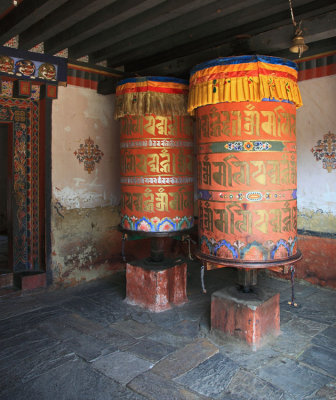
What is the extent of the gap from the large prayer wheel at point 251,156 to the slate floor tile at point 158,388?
3.11ft

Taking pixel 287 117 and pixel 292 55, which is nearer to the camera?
pixel 287 117

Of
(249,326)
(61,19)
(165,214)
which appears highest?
(61,19)

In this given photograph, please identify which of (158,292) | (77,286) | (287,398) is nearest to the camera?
(287,398)

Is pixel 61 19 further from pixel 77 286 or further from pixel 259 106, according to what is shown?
pixel 77 286

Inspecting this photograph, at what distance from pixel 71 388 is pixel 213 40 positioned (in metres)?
→ 3.32

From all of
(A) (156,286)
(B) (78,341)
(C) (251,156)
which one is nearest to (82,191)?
(A) (156,286)

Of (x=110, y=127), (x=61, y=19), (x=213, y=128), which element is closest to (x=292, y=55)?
(x=213, y=128)

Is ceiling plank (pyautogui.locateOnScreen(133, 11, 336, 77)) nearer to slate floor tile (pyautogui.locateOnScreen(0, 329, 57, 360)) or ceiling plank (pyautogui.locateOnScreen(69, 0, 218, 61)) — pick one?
ceiling plank (pyautogui.locateOnScreen(69, 0, 218, 61))

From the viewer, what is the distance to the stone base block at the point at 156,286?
370 centimetres

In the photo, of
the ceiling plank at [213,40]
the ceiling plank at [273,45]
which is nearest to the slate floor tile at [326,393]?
the ceiling plank at [273,45]

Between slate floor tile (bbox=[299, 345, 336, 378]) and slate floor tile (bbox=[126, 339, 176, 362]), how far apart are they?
1011 mm

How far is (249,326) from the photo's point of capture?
288 centimetres

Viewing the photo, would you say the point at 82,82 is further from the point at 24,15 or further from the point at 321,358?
the point at 321,358

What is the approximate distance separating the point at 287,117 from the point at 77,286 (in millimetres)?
3161
